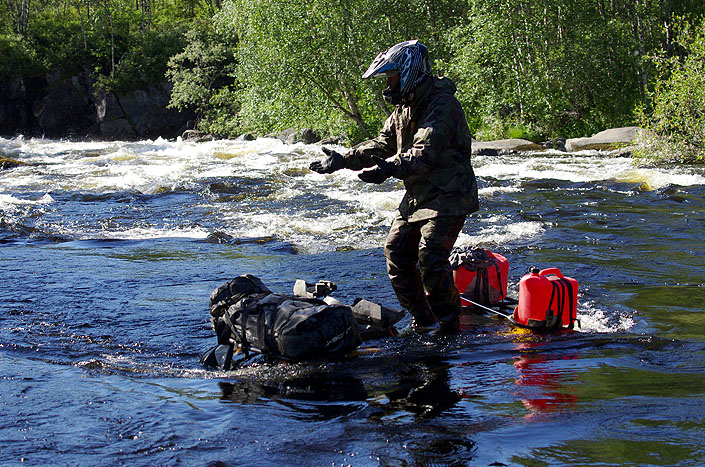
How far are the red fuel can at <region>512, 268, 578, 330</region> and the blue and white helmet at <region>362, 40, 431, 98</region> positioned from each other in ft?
5.95

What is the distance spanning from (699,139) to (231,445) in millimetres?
17029

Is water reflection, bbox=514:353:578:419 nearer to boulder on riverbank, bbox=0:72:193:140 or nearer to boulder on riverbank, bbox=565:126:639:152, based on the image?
boulder on riverbank, bbox=565:126:639:152

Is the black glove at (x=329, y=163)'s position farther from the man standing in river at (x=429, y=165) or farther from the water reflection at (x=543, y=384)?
the water reflection at (x=543, y=384)

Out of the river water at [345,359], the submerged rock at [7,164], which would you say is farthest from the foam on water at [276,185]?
the submerged rock at [7,164]

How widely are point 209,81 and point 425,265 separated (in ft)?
123

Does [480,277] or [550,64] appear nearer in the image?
[480,277]

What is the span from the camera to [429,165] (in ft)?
17.0

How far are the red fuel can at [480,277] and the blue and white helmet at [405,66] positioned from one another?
73.6 inches

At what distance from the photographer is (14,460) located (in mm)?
3566

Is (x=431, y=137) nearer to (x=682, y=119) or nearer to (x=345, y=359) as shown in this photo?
(x=345, y=359)

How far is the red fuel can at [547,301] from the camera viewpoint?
5.70 meters

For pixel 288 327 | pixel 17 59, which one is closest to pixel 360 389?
pixel 288 327

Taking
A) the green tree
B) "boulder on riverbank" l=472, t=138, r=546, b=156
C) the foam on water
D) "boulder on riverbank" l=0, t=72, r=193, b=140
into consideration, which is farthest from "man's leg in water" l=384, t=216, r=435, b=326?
"boulder on riverbank" l=0, t=72, r=193, b=140

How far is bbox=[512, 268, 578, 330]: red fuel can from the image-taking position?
225 inches
